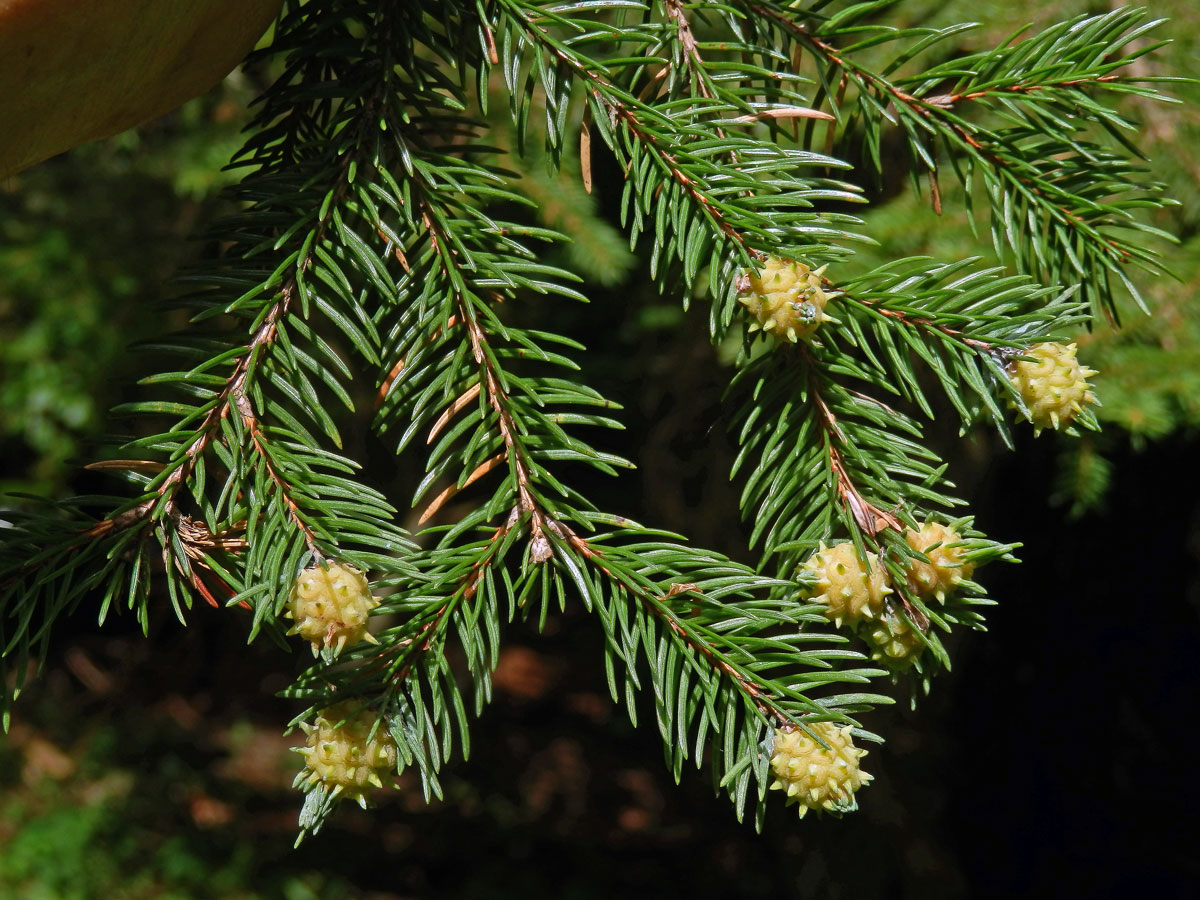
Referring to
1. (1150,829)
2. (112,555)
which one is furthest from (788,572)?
(1150,829)

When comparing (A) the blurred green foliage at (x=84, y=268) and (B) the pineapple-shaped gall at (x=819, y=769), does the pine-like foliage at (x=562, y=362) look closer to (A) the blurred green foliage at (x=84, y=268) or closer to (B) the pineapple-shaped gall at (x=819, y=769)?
(B) the pineapple-shaped gall at (x=819, y=769)

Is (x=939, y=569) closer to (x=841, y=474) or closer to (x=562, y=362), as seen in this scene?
(x=841, y=474)

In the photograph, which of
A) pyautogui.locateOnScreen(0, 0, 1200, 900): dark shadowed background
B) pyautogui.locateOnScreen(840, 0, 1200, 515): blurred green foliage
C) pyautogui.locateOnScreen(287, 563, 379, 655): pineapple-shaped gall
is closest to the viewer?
pyautogui.locateOnScreen(287, 563, 379, 655): pineapple-shaped gall

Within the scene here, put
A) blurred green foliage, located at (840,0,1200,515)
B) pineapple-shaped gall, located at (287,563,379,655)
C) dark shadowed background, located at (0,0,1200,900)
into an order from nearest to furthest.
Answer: pineapple-shaped gall, located at (287,563,379,655)
blurred green foliage, located at (840,0,1200,515)
dark shadowed background, located at (0,0,1200,900)

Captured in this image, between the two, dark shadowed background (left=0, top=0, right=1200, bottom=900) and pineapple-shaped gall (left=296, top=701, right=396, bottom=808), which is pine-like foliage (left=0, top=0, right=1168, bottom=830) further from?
dark shadowed background (left=0, top=0, right=1200, bottom=900)

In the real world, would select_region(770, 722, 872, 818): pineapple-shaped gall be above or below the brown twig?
below

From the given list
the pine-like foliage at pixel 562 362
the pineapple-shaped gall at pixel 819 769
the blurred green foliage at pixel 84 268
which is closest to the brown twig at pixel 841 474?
the pine-like foliage at pixel 562 362

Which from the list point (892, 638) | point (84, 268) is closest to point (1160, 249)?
point (892, 638)

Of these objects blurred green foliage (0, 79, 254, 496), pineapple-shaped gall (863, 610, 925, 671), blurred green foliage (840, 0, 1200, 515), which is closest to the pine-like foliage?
pineapple-shaped gall (863, 610, 925, 671)
